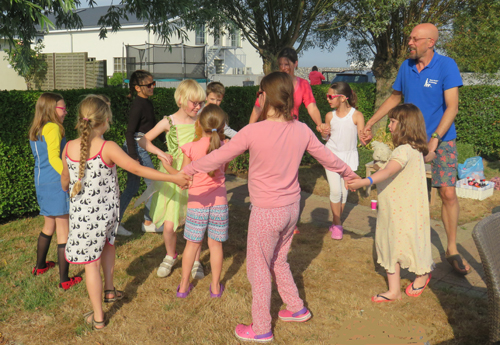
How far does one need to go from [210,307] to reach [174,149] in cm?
156

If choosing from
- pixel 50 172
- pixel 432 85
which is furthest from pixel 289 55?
pixel 50 172

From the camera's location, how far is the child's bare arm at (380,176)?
3.42m

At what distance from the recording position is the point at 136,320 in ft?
12.0

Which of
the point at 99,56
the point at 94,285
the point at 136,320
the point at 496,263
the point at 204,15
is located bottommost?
the point at 136,320

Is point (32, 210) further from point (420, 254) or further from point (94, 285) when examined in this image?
point (420, 254)

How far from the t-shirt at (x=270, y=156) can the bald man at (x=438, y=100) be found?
66.1 inches

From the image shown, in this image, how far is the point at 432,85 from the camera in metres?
4.39

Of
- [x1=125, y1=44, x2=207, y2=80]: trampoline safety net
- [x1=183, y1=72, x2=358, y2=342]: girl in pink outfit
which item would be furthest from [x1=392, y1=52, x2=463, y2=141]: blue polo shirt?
[x1=125, y1=44, x2=207, y2=80]: trampoline safety net

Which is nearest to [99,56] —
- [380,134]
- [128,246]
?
[380,134]

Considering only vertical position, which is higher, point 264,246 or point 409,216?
point 409,216

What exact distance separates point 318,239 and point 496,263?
305 cm

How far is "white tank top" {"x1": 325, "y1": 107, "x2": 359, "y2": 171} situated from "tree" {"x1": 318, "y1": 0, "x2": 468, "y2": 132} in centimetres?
674

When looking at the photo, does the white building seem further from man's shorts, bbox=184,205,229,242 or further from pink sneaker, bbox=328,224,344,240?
man's shorts, bbox=184,205,229,242

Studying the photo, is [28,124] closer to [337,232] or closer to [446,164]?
[337,232]
